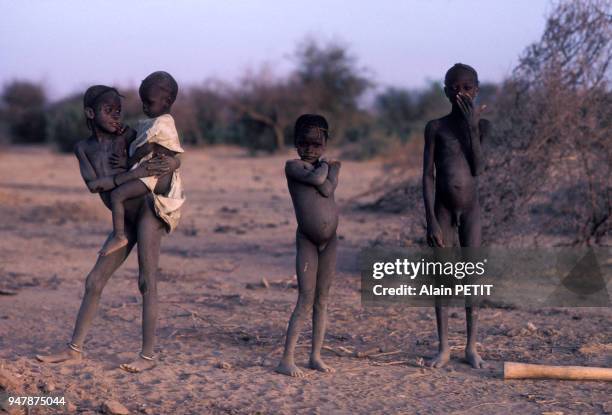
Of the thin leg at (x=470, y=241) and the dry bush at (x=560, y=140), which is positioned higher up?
the dry bush at (x=560, y=140)

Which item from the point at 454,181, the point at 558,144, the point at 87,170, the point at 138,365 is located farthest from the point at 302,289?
the point at 558,144

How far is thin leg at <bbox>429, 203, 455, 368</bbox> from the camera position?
4789 millimetres

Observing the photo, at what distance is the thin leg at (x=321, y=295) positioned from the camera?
4.57m

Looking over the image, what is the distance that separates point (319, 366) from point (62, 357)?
4.71ft

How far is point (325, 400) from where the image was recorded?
4.07m

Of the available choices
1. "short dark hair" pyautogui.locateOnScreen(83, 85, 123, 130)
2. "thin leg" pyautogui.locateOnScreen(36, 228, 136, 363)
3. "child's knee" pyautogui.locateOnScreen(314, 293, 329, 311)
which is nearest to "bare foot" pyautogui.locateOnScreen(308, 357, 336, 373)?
"child's knee" pyautogui.locateOnScreen(314, 293, 329, 311)

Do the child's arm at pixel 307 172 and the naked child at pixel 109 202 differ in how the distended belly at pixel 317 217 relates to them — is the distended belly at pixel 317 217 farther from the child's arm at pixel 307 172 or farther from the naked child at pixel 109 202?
the naked child at pixel 109 202

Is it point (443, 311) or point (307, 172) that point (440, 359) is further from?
point (307, 172)

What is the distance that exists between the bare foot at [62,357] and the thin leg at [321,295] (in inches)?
52.3

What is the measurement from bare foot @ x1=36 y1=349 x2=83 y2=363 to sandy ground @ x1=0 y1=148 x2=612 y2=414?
2.3 inches

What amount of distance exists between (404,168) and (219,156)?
14.6 metres

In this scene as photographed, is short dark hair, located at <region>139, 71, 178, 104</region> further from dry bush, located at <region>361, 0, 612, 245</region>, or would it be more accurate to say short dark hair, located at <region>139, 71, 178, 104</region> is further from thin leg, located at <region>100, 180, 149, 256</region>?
dry bush, located at <region>361, 0, 612, 245</region>

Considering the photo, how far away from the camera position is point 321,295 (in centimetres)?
460

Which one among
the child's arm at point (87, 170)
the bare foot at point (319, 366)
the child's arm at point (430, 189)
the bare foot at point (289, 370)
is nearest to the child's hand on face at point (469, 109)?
the child's arm at point (430, 189)
